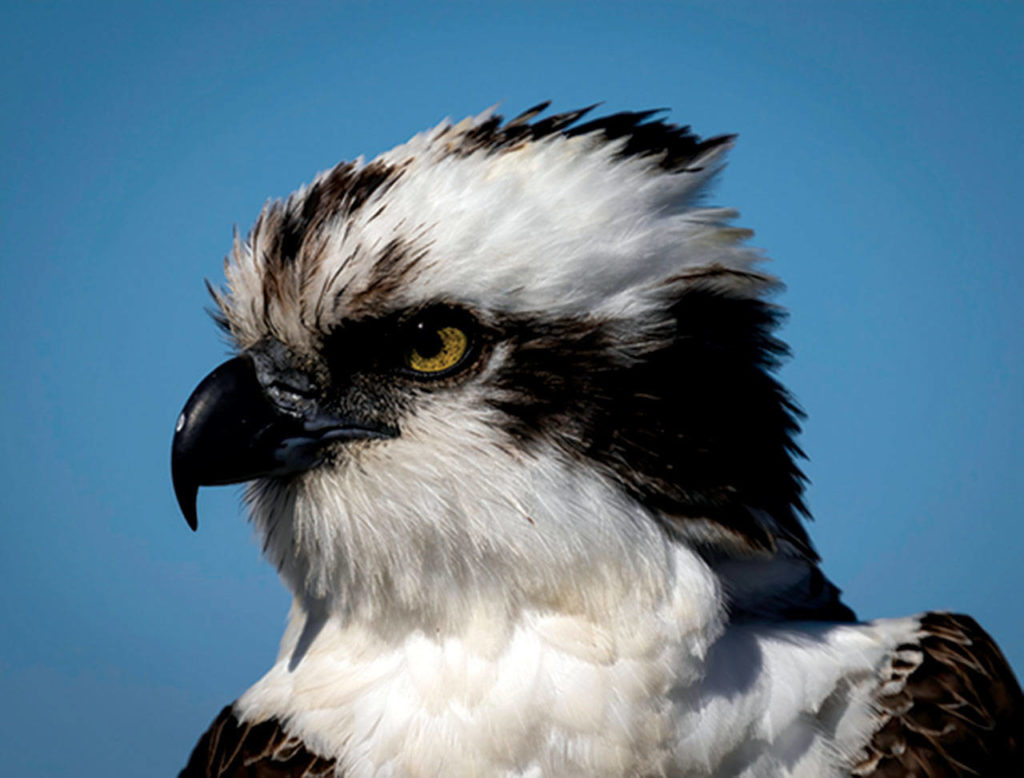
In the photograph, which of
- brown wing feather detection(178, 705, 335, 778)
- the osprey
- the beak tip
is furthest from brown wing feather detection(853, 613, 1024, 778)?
the beak tip

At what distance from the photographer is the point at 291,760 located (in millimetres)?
2908

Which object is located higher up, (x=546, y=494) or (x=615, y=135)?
(x=615, y=135)

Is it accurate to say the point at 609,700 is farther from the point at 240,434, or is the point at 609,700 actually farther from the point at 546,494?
the point at 240,434

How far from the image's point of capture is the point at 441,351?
290 cm

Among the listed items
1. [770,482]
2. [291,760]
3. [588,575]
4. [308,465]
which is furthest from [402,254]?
[291,760]

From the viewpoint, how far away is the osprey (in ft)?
8.89

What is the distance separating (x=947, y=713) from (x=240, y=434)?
2329 millimetres

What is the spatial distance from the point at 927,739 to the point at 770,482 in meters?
0.88

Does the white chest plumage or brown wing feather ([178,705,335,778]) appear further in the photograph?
brown wing feather ([178,705,335,778])

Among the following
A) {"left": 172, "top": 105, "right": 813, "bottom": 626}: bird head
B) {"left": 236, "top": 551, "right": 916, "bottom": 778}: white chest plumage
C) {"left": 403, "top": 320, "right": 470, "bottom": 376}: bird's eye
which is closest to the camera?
{"left": 236, "top": 551, "right": 916, "bottom": 778}: white chest plumage

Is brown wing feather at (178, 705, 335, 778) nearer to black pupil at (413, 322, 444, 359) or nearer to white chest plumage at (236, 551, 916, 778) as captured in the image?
white chest plumage at (236, 551, 916, 778)

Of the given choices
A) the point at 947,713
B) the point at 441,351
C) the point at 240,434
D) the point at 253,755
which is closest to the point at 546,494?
the point at 441,351

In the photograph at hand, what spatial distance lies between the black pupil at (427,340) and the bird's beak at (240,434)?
0.28 metres

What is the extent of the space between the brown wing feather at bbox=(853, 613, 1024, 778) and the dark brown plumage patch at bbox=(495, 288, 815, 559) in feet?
1.94
